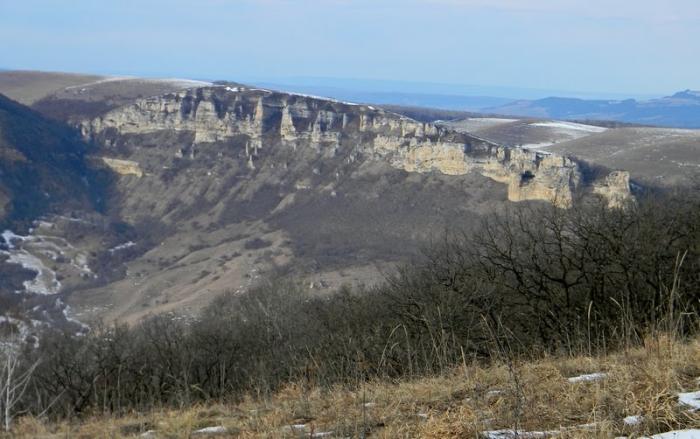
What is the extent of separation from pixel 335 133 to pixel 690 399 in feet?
309

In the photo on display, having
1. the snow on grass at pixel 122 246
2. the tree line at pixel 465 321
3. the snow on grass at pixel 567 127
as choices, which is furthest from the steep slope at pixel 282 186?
the snow on grass at pixel 567 127

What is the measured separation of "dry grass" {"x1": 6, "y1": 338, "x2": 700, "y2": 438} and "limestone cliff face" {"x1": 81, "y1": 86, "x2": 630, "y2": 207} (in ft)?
185

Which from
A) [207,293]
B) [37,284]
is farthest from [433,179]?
[37,284]

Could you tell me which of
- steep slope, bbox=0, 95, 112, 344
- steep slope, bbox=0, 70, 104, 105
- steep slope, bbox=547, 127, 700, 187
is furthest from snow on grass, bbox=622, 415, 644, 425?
steep slope, bbox=0, 70, 104, 105

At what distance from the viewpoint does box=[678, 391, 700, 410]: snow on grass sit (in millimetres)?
3318

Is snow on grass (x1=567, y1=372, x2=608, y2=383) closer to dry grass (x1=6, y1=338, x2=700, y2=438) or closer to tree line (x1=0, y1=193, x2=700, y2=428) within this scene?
dry grass (x1=6, y1=338, x2=700, y2=438)

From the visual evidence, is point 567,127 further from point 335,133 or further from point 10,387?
point 10,387

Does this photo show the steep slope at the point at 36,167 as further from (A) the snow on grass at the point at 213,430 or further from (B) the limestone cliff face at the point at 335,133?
(A) the snow on grass at the point at 213,430

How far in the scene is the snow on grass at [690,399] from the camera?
10.9 ft

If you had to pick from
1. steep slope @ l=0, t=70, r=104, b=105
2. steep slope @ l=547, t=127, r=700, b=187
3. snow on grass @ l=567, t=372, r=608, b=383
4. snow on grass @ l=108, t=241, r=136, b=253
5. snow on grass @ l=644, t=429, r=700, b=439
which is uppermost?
steep slope @ l=0, t=70, r=104, b=105

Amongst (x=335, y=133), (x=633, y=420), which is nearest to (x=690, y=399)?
(x=633, y=420)

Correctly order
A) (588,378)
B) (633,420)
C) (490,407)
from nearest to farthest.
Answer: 1. (633,420)
2. (490,407)
3. (588,378)

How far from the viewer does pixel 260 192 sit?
312ft

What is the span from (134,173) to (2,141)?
20385mm
